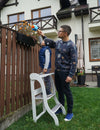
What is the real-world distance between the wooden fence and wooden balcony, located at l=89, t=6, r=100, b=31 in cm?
723

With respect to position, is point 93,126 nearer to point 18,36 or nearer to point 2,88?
point 2,88

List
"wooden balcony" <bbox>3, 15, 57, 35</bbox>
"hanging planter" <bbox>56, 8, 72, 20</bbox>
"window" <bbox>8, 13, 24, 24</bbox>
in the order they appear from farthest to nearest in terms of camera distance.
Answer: "window" <bbox>8, 13, 24, 24</bbox> < "wooden balcony" <bbox>3, 15, 57, 35</bbox> < "hanging planter" <bbox>56, 8, 72, 20</bbox>

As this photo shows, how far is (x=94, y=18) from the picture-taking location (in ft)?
31.9

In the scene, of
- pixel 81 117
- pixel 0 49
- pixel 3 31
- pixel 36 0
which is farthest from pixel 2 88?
pixel 36 0

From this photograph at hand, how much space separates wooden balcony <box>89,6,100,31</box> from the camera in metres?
9.28

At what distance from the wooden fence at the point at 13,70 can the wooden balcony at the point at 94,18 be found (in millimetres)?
7234

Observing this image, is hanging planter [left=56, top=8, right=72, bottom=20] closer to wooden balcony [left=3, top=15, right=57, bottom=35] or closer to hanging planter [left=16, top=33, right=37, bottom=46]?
A: wooden balcony [left=3, top=15, right=57, bottom=35]

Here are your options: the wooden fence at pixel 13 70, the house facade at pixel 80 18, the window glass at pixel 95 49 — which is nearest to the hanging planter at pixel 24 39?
the wooden fence at pixel 13 70

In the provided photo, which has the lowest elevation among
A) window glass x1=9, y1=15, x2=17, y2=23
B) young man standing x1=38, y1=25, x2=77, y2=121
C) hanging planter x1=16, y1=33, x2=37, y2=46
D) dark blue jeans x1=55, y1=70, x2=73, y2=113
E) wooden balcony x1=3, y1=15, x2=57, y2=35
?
dark blue jeans x1=55, y1=70, x2=73, y2=113

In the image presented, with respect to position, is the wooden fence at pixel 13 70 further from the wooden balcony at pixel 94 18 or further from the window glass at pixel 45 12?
the window glass at pixel 45 12

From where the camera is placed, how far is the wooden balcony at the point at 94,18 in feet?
30.4

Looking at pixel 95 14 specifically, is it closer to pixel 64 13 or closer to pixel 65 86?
pixel 64 13

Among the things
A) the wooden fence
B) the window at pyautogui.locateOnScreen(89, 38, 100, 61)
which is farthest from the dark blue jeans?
the window at pyautogui.locateOnScreen(89, 38, 100, 61)

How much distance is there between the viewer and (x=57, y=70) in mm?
2486
